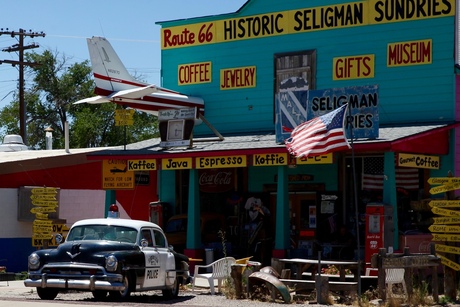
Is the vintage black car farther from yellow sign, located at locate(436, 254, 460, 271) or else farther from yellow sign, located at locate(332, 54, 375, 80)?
yellow sign, located at locate(332, 54, 375, 80)

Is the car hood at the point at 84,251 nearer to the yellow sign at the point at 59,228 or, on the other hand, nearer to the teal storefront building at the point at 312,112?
the teal storefront building at the point at 312,112

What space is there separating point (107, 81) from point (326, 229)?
792 cm

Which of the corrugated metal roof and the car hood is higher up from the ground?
the corrugated metal roof

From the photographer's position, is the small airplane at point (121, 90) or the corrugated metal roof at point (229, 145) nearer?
the corrugated metal roof at point (229, 145)

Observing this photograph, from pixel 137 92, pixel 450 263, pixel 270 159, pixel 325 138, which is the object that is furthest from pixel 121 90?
pixel 450 263

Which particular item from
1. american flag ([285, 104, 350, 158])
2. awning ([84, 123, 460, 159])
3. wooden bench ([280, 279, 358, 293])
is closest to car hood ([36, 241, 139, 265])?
wooden bench ([280, 279, 358, 293])

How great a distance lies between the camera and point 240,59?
1086 inches

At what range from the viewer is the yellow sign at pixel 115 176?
26641 millimetres

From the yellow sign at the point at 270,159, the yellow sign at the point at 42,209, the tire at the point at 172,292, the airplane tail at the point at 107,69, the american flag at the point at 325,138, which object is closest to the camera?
the american flag at the point at 325,138

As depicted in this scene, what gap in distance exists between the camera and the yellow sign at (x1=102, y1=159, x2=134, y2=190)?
2664 centimetres

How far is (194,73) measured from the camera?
93.5 ft

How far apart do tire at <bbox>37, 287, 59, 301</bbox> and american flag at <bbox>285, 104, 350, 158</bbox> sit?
5.59 meters

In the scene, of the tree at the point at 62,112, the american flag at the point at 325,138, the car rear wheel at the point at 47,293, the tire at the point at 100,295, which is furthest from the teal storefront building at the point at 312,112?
the tree at the point at 62,112

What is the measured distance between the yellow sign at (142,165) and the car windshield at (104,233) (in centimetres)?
746
